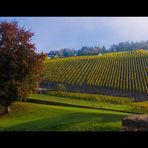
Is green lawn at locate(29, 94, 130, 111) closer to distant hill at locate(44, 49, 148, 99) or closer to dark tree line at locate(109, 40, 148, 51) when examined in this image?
distant hill at locate(44, 49, 148, 99)

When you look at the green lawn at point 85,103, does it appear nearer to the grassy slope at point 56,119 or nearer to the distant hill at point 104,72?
the grassy slope at point 56,119

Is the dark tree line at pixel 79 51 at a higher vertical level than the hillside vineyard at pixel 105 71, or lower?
higher

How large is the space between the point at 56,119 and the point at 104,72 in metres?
1.39

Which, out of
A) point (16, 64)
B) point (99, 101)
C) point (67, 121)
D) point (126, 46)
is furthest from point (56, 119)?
point (126, 46)

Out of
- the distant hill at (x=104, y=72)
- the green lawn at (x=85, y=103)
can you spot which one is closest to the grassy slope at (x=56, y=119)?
the green lawn at (x=85, y=103)

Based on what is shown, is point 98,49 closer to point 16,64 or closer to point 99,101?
point 99,101

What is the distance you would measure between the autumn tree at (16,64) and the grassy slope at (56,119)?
0.26 meters

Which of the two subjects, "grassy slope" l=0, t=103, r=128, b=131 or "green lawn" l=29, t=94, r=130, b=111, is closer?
"grassy slope" l=0, t=103, r=128, b=131

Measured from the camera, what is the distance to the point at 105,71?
28.7 feet

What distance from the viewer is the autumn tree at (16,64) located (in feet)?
26.2

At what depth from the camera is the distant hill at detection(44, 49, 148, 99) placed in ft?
27.7

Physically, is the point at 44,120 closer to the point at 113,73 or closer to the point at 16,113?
the point at 16,113

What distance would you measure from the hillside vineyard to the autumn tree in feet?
0.81

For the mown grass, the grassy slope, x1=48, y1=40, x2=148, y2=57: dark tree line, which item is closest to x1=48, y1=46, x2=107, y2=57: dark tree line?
x1=48, y1=40, x2=148, y2=57: dark tree line
